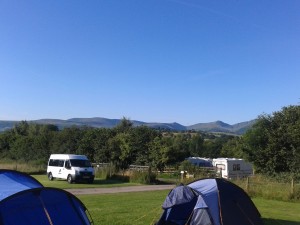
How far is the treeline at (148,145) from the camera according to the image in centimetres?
3138

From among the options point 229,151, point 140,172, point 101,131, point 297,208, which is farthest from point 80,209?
point 229,151

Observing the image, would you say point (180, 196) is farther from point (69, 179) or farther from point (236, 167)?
point (236, 167)

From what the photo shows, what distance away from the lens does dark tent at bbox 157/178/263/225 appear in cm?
1084

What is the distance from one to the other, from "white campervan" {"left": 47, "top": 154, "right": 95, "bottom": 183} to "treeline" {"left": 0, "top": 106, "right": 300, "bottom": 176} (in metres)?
7.65

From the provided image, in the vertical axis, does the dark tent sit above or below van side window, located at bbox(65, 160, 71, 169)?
below

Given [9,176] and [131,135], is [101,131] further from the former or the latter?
[9,176]

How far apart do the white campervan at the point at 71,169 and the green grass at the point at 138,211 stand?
8.53 meters

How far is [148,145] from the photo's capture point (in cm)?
4450

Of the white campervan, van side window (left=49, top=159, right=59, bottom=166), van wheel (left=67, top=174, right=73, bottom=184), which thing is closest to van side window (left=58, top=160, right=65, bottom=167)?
the white campervan

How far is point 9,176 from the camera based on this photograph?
970 cm

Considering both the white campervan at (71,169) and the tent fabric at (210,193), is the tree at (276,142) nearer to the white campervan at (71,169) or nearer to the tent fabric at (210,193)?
the white campervan at (71,169)

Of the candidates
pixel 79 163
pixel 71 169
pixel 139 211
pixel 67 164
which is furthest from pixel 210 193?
pixel 67 164

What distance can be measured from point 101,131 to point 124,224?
121ft

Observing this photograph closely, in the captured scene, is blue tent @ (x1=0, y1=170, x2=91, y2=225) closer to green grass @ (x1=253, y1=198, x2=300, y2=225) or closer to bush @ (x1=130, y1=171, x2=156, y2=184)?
green grass @ (x1=253, y1=198, x2=300, y2=225)
